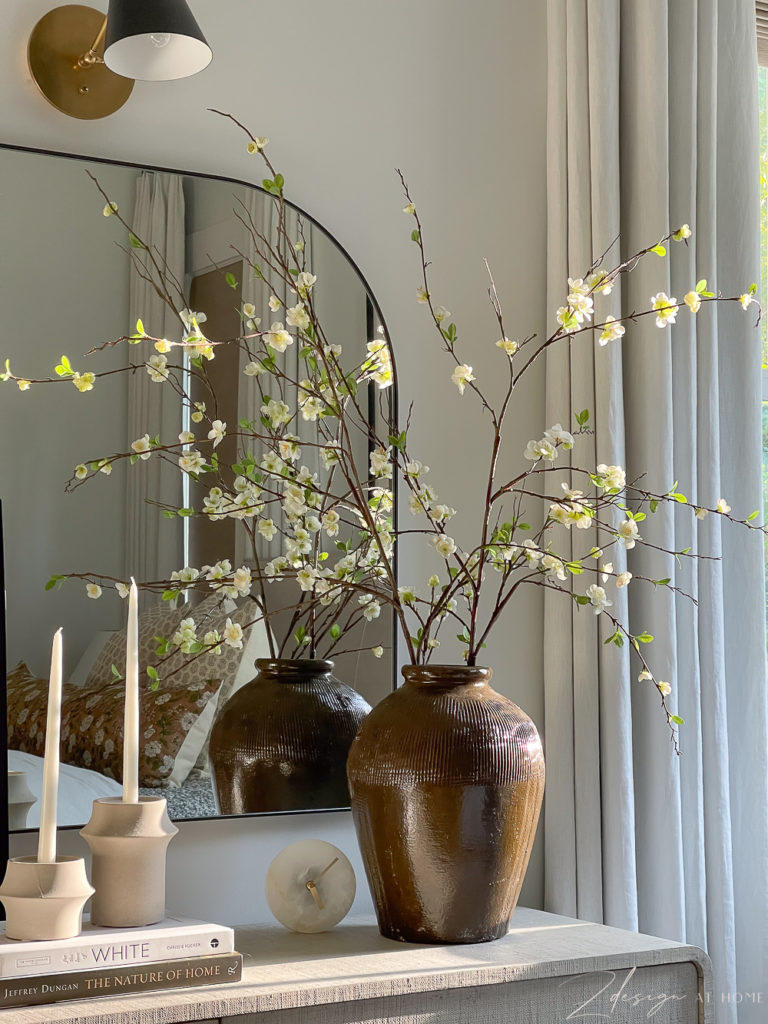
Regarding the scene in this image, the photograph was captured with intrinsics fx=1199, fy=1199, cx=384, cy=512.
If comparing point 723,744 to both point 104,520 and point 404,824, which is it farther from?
point 104,520

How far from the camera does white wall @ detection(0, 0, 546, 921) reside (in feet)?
5.60

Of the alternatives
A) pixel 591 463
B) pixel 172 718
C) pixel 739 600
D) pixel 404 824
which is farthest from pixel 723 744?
pixel 172 718

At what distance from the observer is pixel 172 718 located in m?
1.66

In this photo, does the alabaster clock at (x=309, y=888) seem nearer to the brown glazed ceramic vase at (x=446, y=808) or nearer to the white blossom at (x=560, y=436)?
the brown glazed ceramic vase at (x=446, y=808)

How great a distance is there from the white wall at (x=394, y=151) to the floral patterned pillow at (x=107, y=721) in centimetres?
12

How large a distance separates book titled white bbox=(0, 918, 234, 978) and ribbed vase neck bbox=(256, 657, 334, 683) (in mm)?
446

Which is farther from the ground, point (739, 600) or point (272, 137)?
point (272, 137)

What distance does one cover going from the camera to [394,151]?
6.26 feet

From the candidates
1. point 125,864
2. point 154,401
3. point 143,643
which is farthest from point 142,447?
point 125,864

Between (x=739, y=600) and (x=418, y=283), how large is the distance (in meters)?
0.76

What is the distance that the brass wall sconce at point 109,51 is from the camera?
4.84ft

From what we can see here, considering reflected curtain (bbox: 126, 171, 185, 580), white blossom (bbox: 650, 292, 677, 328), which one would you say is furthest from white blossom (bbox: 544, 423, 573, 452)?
reflected curtain (bbox: 126, 171, 185, 580)

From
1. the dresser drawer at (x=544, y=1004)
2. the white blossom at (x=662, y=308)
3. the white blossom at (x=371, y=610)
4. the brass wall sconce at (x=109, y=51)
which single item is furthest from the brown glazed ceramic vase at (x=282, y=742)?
the brass wall sconce at (x=109, y=51)

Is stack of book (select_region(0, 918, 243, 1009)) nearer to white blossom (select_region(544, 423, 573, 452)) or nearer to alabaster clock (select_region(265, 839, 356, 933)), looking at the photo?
alabaster clock (select_region(265, 839, 356, 933))
